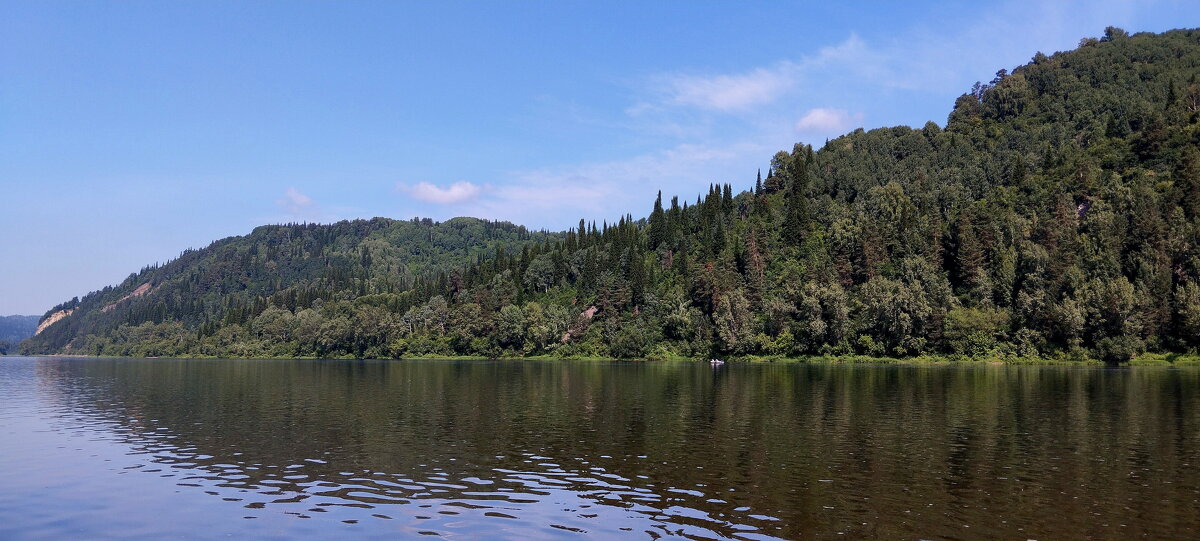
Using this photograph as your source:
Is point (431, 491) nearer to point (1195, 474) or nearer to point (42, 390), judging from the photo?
point (1195, 474)

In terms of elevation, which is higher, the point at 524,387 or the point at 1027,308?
the point at 1027,308

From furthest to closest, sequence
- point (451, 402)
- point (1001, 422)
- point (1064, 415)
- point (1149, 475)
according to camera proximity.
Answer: point (451, 402), point (1064, 415), point (1001, 422), point (1149, 475)

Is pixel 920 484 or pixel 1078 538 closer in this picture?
pixel 1078 538

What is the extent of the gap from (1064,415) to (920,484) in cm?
3334

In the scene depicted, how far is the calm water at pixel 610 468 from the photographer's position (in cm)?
2708

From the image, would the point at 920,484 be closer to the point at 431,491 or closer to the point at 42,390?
the point at 431,491

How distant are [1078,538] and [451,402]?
5782 centimetres

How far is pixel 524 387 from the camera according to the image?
95.0 metres

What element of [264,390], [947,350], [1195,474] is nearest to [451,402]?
[264,390]

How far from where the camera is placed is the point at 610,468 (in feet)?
124

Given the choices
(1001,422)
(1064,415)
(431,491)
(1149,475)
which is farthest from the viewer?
(1064,415)

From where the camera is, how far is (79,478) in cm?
3591

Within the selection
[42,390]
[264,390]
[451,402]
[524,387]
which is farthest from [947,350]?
[42,390]

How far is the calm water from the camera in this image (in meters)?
27.1
